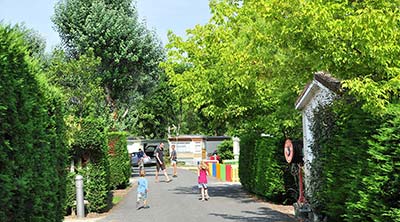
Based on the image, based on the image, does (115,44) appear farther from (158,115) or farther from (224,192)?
(158,115)

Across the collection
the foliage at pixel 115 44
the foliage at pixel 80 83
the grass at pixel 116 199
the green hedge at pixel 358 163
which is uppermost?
the foliage at pixel 115 44

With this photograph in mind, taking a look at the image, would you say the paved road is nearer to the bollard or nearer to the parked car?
the bollard

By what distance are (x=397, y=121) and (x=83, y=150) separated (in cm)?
1023

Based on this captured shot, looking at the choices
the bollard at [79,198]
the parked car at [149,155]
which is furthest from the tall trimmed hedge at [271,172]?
the parked car at [149,155]

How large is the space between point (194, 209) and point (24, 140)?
10583 mm

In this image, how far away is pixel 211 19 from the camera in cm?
2195

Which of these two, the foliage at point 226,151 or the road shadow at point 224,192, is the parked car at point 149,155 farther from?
the road shadow at point 224,192

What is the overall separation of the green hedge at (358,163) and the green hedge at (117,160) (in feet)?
38.8

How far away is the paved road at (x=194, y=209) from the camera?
14.8 meters

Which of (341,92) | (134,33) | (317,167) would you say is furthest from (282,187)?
(134,33)

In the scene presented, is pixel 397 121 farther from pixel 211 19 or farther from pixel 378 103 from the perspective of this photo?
pixel 211 19

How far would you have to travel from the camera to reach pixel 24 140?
6.79 metres

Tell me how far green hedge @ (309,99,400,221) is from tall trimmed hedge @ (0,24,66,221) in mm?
4611

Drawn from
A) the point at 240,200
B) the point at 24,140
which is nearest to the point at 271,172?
the point at 240,200
